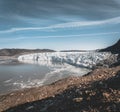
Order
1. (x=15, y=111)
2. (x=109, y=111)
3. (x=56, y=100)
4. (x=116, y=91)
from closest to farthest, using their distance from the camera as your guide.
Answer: (x=109, y=111) < (x=116, y=91) < (x=56, y=100) < (x=15, y=111)

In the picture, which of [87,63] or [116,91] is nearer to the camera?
[116,91]

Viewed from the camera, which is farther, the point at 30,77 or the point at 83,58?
the point at 83,58

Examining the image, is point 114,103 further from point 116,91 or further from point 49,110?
point 49,110

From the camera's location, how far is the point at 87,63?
239ft

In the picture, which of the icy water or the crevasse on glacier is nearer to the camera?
the icy water

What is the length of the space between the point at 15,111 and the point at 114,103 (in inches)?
273

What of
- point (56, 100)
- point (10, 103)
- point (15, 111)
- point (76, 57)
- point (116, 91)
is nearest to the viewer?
point (116, 91)

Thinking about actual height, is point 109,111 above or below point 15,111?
above

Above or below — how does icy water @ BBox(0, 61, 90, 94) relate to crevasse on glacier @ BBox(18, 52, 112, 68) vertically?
below

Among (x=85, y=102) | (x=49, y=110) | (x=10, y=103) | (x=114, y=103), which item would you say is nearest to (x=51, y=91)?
(x=10, y=103)

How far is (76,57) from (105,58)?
53.8 feet

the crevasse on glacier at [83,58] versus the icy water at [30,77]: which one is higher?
the crevasse on glacier at [83,58]

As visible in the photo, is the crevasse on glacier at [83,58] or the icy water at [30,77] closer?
the icy water at [30,77]

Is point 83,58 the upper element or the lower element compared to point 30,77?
upper
